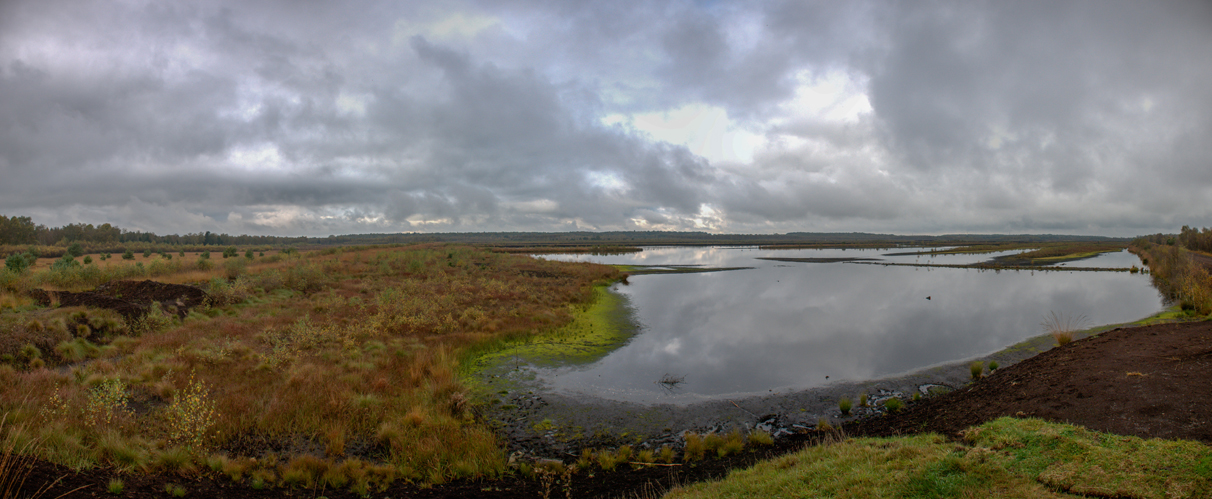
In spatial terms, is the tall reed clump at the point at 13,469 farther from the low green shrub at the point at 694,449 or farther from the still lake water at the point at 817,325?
the still lake water at the point at 817,325

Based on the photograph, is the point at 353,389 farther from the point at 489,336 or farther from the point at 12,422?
the point at 489,336

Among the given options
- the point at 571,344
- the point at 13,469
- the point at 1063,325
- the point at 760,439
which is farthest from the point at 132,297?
the point at 1063,325

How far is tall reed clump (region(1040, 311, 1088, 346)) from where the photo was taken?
628 inches

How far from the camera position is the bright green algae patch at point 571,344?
53.6 ft

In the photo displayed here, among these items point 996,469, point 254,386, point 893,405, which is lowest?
point 893,405

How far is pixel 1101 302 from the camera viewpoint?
1143 inches

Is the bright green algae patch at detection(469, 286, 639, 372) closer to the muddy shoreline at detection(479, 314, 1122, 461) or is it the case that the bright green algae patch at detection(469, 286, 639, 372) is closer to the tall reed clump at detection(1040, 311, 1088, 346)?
the muddy shoreline at detection(479, 314, 1122, 461)

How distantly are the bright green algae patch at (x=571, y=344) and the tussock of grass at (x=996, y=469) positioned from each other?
32.7ft

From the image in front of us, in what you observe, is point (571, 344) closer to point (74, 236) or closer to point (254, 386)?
point (254, 386)

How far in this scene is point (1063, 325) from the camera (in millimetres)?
20750

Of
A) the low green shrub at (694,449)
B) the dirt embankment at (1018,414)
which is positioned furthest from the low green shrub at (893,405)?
the low green shrub at (694,449)

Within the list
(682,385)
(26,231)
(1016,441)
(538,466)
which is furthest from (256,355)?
(26,231)

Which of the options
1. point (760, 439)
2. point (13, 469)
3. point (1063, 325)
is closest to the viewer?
point (13, 469)

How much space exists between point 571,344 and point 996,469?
14.8 m
